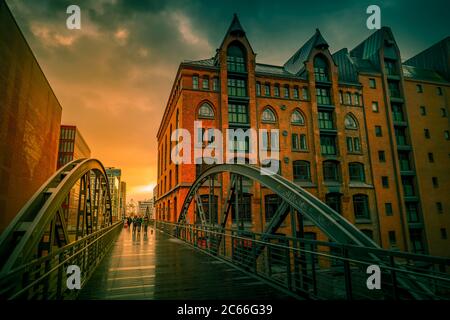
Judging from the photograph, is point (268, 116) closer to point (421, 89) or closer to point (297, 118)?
point (297, 118)

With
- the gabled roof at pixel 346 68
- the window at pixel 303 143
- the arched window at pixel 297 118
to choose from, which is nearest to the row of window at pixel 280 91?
the arched window at pixel 297 118

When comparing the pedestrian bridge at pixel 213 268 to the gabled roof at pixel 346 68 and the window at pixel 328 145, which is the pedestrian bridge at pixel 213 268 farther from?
the gabled roof at pixel 346 68

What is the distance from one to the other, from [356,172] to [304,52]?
1456cm

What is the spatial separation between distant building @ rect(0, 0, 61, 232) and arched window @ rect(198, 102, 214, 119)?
13.2 m

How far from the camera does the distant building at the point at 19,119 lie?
16.0m

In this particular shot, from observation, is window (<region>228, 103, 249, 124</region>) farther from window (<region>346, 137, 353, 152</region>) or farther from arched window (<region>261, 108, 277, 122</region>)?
window (<region>346, 137, 353, 152</region>)

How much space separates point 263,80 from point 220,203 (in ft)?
43.0

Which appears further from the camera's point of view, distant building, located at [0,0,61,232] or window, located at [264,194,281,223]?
window, located at [264,194,281,223]

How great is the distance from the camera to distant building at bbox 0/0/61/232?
1598 centimetres

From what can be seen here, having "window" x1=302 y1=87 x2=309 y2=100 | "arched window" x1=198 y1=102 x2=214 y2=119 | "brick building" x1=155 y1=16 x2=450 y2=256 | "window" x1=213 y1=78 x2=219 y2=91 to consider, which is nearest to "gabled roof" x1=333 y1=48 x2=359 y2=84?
"brick building" x1=155 y1=16 x2=450 y2=256

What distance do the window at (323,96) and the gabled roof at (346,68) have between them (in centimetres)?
367

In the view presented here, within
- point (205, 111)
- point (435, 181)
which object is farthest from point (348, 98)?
point (205, 111)

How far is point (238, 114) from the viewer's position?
25.4 metres

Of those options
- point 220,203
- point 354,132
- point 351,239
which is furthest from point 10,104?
point 354,132
